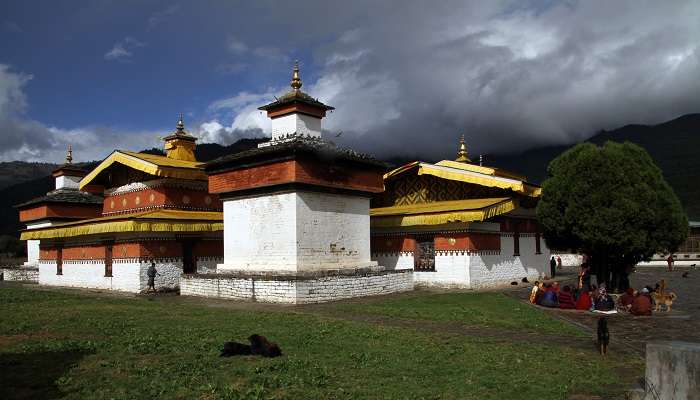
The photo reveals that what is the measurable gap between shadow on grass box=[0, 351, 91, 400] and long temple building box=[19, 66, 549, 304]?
7.80 metres

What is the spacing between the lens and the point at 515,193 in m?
22.4

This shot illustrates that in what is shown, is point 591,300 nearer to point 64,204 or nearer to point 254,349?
point 254,349

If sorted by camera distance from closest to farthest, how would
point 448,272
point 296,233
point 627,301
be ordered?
point 627,301 → point 296,233 → point 448,272

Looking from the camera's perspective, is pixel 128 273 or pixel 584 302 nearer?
pixel 584 302

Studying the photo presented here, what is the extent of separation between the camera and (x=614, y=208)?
1731 centimetres

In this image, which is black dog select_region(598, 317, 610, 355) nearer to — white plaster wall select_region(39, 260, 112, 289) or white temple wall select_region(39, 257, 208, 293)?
white temple wall select_region(39, 257, 208, 293)

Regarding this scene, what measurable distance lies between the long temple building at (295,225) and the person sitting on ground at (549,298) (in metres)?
4.87

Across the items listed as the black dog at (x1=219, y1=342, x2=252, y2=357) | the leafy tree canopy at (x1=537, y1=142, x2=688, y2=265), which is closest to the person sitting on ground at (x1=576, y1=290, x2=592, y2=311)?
the leafy tree canopy at (x1=537, y1=142, x2=688, y2=265)

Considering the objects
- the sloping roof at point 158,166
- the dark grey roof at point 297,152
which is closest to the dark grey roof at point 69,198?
the sloping roof at point 158,166

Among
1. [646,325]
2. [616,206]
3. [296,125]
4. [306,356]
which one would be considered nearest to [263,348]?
[306,356]

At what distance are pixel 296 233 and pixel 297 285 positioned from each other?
1.85m

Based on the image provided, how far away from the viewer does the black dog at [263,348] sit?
846 centimetres

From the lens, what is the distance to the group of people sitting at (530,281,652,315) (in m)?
13.4

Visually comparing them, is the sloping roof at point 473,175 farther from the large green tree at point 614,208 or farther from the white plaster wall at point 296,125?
the white plaster wall at point 296,125
